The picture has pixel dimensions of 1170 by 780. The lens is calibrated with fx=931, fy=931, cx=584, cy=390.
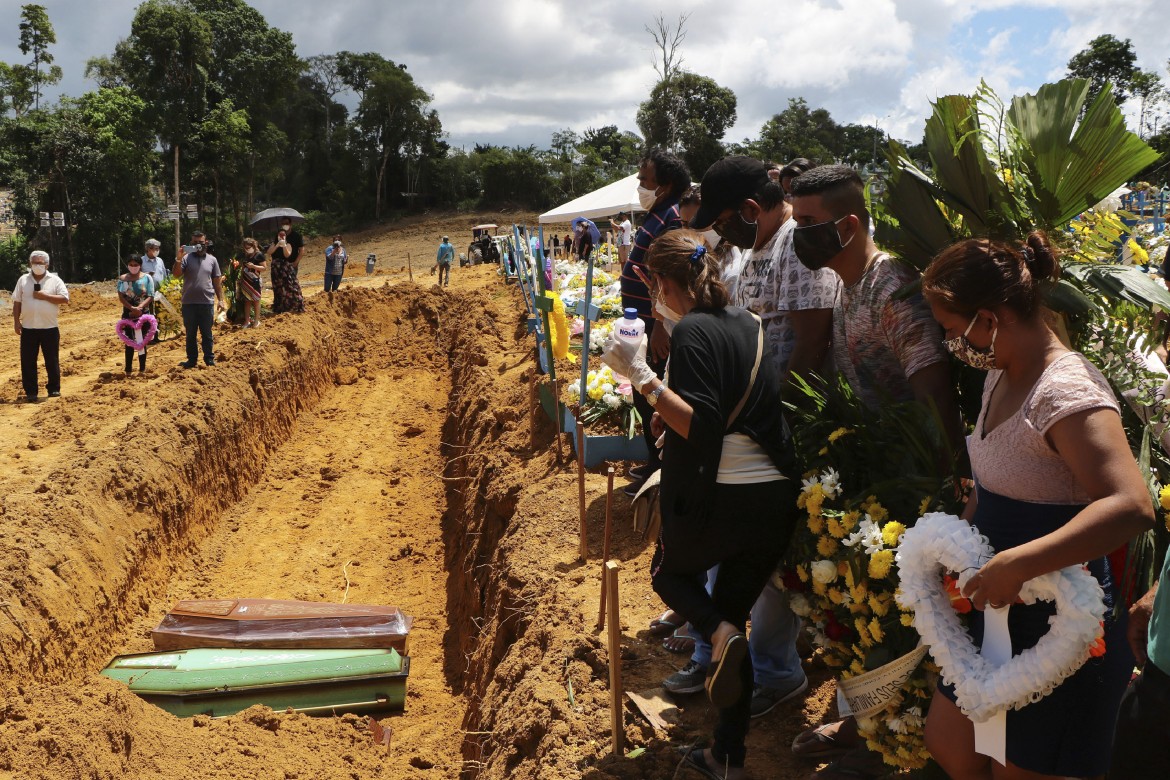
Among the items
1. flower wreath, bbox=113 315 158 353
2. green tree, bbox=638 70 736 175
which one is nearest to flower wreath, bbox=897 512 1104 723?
flower wreath, bbox=113 315 158 353

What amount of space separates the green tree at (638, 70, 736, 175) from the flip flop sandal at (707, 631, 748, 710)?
44.6 metres

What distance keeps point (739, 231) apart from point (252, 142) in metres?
43.8

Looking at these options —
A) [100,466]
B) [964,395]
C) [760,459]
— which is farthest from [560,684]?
[100,466]

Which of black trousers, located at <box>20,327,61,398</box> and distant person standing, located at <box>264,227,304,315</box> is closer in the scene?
black trousers, located at <box>20,327,61,398</box>

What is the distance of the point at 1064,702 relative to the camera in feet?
7.17

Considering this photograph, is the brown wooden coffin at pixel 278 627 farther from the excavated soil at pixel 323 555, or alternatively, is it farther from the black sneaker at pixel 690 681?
the black sneaker at pixel 690 681

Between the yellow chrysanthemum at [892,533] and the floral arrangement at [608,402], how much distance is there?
145 inches

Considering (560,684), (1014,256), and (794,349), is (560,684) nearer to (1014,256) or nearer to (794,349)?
(794,349)

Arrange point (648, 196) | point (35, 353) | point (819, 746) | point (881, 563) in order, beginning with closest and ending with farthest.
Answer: point (881, 563) → point (819, 746) → point (648, 196) → point (35, 353)

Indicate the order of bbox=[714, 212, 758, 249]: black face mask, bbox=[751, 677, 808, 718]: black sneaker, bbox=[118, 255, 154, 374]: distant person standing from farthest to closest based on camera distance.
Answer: bbox=[118, 255, 154, 374]: distant person standing < bbox=[714, 212, 758, 249]: black face mask < bbox=[751, 677, 808, 718]: black sneaker

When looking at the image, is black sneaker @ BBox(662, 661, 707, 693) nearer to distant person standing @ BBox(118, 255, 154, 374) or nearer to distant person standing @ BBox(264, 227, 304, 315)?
distant person standing @ BBox(118, 255, 154, 374)

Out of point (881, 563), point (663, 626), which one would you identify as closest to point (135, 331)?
point (663, 626)

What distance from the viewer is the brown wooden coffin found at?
5.93m

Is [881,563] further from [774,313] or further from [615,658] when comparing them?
[774,313]
